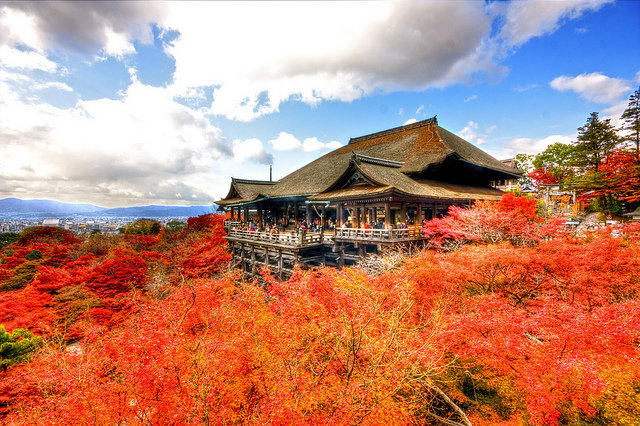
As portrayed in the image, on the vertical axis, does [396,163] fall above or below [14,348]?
above

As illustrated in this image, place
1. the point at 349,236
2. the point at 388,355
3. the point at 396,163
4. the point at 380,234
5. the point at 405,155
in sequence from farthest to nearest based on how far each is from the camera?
the point at 405,155 < the point at 396,163 < the point at 349,236 < the point at 380,234 < the point at 388,355

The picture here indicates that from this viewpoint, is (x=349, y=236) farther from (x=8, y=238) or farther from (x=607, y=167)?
(x=8, y=238)

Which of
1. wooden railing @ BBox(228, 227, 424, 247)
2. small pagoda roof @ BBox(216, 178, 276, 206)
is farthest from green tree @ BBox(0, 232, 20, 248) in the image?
wooden railing @ BBox(228, 227, 424, 247)

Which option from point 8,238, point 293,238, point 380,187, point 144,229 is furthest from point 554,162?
point 8,238

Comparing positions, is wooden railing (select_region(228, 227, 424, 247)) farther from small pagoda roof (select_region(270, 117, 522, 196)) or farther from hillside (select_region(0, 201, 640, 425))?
small pagoda roof (select_region(270, 117, 522, 196))

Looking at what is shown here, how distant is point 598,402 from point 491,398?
2.24m

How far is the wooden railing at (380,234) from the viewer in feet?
47.8

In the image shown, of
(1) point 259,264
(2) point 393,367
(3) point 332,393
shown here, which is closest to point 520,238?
(2) point 393,367

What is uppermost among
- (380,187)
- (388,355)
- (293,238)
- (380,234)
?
(380,187)

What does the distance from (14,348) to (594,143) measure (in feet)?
149

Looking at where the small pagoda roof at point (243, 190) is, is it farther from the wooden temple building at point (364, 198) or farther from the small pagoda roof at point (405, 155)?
the small pagoda roof at point (405, 155)

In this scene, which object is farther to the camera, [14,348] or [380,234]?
[380,234]

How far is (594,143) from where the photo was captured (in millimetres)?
26984

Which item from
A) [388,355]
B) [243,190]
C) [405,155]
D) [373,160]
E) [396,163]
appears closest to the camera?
[388,355]
